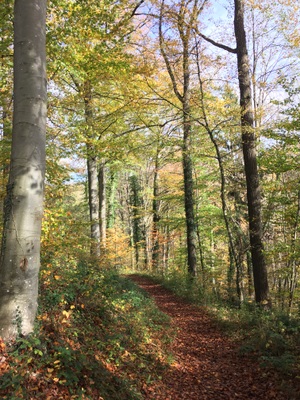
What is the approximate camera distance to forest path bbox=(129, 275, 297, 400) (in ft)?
14.9

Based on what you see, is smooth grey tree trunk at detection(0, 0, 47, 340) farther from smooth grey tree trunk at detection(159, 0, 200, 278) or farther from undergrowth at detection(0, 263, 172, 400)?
smooth grey tree trunk at detection(159, 0, 200, 278)

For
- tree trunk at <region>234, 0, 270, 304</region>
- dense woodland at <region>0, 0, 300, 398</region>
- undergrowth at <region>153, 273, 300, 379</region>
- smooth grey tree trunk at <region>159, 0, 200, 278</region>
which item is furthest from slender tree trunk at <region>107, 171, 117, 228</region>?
tree trunk at <region>234, 0, 270, 304</region>

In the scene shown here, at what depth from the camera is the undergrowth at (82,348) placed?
316 cm

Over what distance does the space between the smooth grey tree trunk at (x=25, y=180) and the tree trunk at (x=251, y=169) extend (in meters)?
6.32

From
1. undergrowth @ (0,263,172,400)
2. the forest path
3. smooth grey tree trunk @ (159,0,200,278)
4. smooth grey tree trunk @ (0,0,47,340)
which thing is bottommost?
the forest path

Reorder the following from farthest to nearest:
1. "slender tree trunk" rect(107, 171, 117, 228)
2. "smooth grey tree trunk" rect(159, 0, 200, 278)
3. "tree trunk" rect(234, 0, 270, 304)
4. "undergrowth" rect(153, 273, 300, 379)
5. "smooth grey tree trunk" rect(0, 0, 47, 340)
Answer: "slender tree trunk" rect(107, 171, 117, 228), "smooth grey tree trunk" rect(159, 0, 200, 278), "tree trunk" rect(234, 0, 270, 304), "undergrowth" rect(153, 273, 300, 379), "smooth grey tree trunk" rect(0, 0, 47, 340)

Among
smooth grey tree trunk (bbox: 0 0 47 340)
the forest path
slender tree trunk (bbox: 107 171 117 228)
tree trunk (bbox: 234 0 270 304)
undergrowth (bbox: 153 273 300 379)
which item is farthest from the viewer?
slender tree trunk (bbox: 107 171 117 228)

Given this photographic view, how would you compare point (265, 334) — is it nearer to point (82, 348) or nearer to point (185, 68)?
point (82, 348)

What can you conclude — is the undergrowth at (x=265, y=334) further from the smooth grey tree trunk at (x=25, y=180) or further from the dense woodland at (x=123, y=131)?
the smooth grey tree trunk at (x=25, y=180)

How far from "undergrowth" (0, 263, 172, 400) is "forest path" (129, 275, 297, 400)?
0.28 m

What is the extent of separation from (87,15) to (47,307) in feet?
20.0

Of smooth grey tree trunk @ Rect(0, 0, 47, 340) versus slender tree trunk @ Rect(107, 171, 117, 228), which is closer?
smooth grey tree trunk @ Rect(0, 0, 47, 340)

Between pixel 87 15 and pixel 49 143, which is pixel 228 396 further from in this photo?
pixel 87 15

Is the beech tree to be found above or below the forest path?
above
